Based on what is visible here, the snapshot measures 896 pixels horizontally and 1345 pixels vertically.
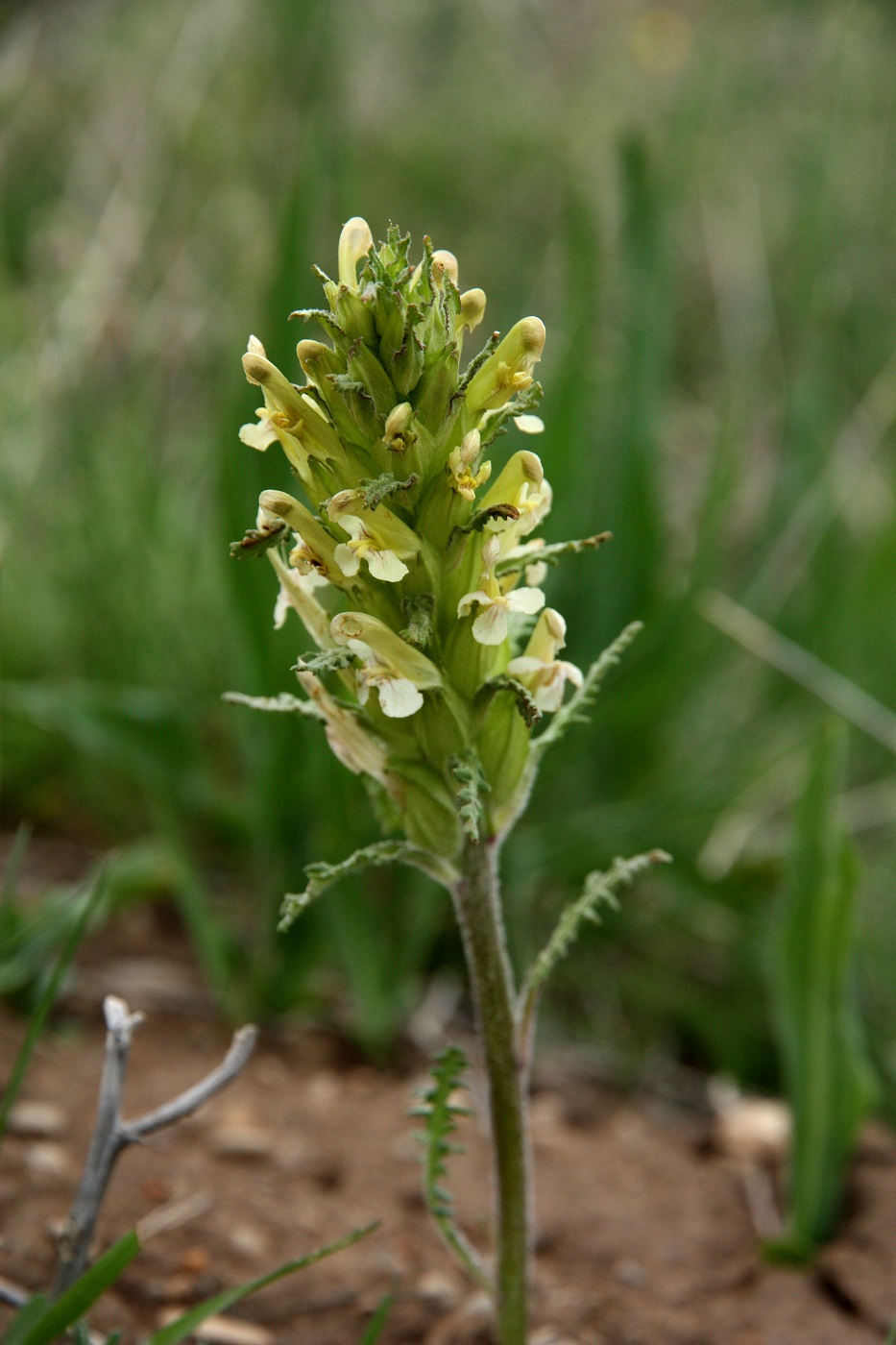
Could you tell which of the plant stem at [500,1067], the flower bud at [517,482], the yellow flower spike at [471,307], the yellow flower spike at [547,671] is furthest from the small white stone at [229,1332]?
the yellow flower spike at [471,307]

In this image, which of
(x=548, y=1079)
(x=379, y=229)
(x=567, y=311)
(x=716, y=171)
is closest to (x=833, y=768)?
(x=548, y=1079)

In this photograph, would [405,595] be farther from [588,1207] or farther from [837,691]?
[837,691]

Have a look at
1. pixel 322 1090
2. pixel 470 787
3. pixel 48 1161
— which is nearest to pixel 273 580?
pixel 322 1090

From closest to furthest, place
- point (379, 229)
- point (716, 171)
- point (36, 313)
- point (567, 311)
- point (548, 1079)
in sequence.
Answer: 1. point (548, 1079)
2. point (567, 311)
3. point (36, 313)
4. point (379, 229)
5. point (716, 171)

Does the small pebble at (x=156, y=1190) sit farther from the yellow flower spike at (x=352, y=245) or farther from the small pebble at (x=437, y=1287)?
the yellow flower spike at (x=352, y=245)

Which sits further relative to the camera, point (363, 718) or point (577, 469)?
point (577, 469)

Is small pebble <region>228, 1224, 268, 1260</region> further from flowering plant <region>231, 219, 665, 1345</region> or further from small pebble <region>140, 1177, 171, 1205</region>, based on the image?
flowering plant <region>231, 219, 665, 1345</region>

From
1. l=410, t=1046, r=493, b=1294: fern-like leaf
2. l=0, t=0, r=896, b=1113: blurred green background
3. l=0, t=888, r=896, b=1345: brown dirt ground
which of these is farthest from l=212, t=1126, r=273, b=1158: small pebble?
l=410, t=1046, r=493, b=1294: fern-like leaf

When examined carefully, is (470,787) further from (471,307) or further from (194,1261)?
(194,1261)
